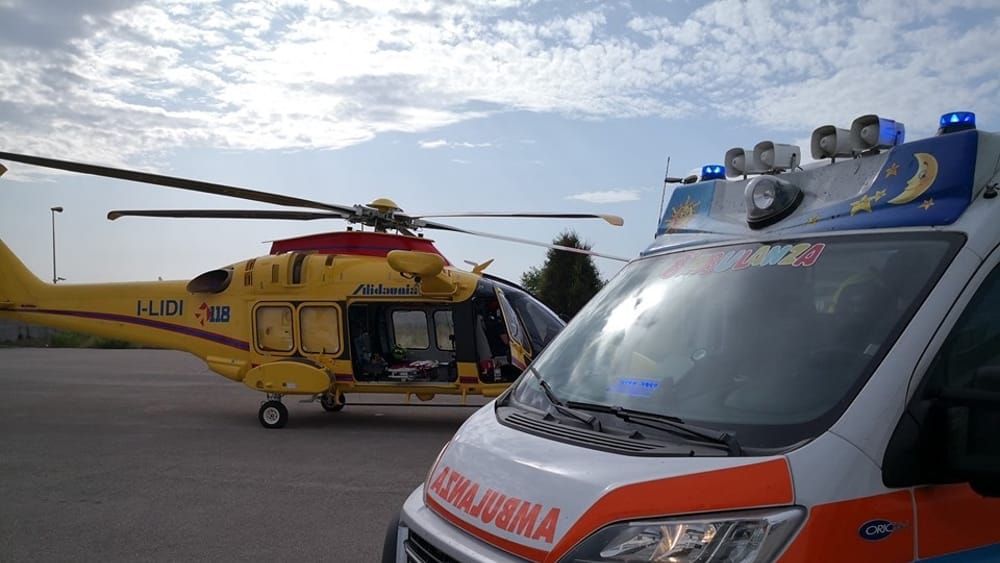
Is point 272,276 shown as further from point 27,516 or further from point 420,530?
point 420,530

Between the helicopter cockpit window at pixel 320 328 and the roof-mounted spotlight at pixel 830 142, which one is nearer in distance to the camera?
the roof-mounted spotlight at pixel 830 142

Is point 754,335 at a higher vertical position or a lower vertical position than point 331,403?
higher

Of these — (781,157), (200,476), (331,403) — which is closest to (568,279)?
(331,403)

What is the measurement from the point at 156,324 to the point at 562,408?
40.6 feet

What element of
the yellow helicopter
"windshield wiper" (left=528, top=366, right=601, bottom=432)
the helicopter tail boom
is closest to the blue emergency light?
"windshield wiper" (left=528, top=366, right=601, bottom=432)

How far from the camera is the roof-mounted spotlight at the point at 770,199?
10.9ft

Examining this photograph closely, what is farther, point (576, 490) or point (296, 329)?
point (296, 329)

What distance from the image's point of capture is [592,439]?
2.73 metres

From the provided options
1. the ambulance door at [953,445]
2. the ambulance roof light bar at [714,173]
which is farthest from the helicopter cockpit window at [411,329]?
the ambulance door at [953,445]

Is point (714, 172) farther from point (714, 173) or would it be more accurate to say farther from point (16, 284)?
point (16, 284)

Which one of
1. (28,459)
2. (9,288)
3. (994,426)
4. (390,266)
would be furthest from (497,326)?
(994,426)

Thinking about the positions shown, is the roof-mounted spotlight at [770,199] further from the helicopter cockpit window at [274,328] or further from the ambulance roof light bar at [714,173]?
the helicopter cockpit window at [274,328]

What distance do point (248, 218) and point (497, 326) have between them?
4.20 m

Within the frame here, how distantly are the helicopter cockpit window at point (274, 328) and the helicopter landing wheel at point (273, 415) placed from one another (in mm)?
980
